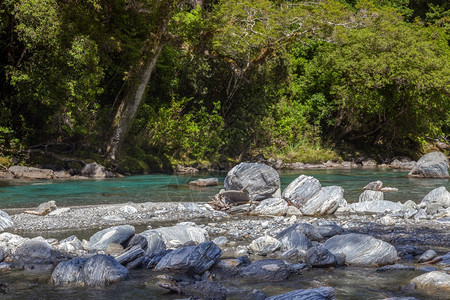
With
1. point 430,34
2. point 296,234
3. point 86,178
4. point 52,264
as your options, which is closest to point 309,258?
point 296,234

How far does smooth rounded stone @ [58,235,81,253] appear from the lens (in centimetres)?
584

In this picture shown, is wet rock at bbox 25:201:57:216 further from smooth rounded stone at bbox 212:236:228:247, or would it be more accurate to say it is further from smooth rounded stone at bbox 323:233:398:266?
smooth rounded stone at bbox 323:233:398:266

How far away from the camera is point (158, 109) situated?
1914 cm

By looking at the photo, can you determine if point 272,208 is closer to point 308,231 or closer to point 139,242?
point 308,231

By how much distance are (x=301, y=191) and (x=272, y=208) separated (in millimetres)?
851

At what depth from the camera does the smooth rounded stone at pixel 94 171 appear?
51.6ft

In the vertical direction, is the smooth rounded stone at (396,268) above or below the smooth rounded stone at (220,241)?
above

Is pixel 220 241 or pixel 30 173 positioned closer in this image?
pixel 220 241

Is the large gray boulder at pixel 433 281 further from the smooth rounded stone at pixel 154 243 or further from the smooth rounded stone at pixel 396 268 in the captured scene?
the smooth rounded stone at pixel 154 243

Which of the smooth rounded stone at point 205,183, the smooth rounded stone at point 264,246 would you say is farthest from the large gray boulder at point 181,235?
the smooth rounded stone at point 205,183

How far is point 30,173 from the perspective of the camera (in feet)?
49.0

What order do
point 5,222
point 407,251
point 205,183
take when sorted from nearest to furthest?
point 407,251
point 5,222
point 205,183

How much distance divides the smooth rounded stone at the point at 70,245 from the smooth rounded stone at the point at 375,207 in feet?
18.2

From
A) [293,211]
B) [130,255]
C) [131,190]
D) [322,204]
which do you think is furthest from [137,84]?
[130,255]
